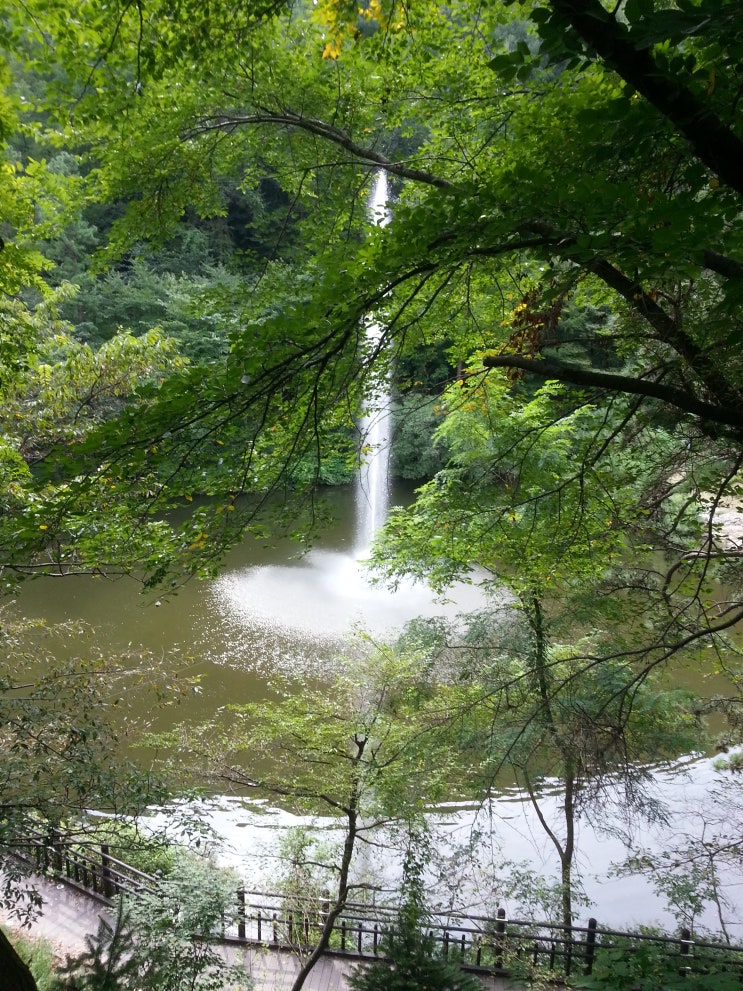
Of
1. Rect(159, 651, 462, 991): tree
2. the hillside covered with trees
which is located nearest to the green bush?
Rect(159, 651, 462, 991): tree

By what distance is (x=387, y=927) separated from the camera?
448cm

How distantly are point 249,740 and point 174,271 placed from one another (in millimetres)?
17092

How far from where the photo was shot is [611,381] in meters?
2.93

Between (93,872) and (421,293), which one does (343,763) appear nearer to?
(93,872)

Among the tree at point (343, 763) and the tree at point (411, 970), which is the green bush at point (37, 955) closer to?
the tree at point (343, 763)

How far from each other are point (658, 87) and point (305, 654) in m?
8.77

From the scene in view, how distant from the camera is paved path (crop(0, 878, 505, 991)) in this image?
489 cm

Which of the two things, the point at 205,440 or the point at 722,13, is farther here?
the point at 205,440

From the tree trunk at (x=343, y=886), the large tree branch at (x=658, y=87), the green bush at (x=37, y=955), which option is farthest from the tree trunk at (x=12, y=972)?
the large tree branch at (x=658, y=87)

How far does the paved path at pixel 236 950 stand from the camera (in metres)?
4.89

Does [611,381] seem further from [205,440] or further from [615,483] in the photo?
[205,440]

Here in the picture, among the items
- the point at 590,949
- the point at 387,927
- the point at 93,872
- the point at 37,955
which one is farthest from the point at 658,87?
the point at 93,872

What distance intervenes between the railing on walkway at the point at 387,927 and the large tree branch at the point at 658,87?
4902mm

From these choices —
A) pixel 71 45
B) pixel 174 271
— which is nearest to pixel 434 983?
pixel 71 45
